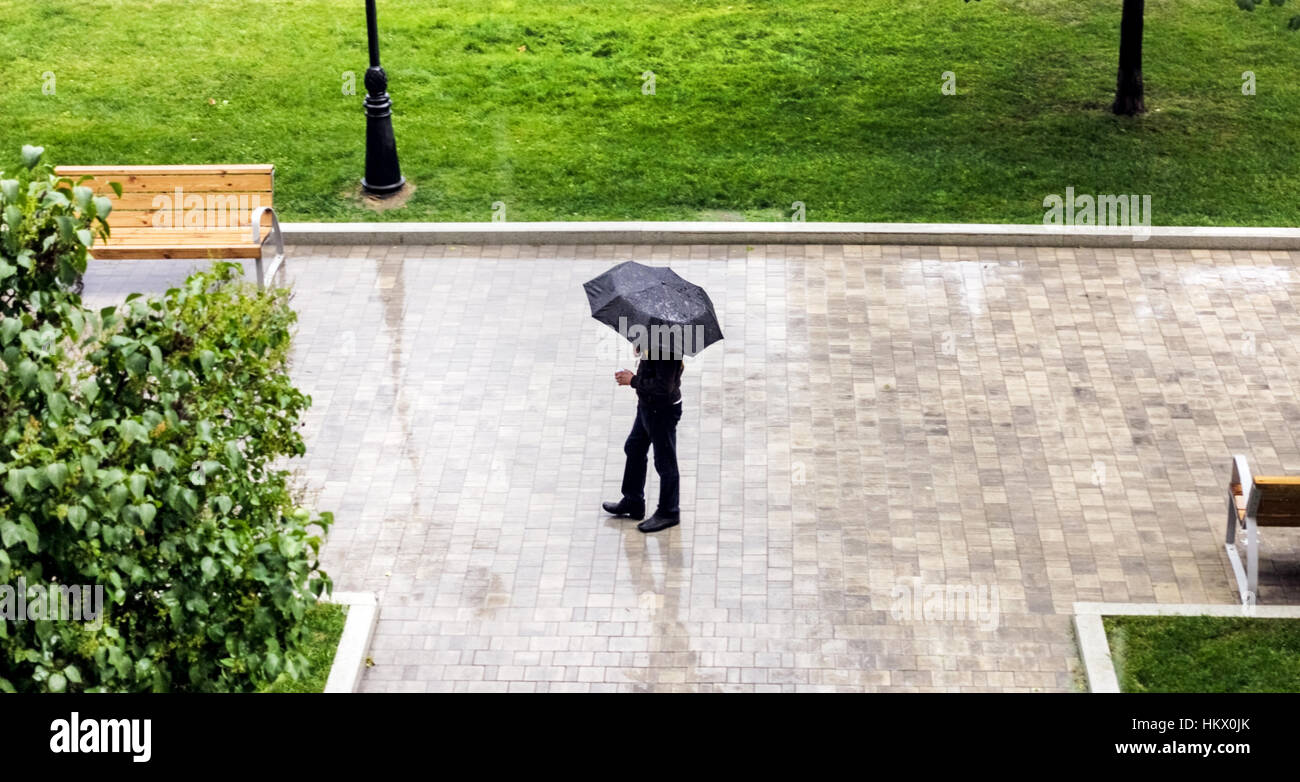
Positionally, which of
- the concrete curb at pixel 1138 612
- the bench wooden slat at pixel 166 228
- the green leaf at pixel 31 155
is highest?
the green leaf at pixel 31 155

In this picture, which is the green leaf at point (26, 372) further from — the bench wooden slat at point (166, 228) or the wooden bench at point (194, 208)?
the bench wooden slat at point (166, 228)

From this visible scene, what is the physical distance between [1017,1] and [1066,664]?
1280 cm

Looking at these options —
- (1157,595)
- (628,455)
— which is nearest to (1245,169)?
(1157,595)

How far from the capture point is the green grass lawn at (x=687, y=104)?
52.5 feet

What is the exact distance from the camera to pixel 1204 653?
31.4ft

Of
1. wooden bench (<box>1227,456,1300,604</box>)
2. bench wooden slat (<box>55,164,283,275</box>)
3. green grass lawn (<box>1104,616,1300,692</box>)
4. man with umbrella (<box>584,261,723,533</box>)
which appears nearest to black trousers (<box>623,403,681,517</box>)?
man with umbrella (<box>584,261,723,533</box>)

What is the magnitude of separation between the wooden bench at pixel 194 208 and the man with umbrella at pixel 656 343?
4.66m

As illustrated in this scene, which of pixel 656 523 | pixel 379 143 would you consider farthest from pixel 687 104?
pixel 656 523

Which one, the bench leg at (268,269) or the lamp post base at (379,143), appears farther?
the lamp post base at (379,143)

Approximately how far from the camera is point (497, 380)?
42.4ft

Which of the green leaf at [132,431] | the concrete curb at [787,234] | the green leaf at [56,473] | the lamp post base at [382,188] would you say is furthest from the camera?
the lamp post base at [382,188]

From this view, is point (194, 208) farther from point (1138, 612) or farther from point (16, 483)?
point (16, 483)

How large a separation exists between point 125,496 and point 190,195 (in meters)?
9.20

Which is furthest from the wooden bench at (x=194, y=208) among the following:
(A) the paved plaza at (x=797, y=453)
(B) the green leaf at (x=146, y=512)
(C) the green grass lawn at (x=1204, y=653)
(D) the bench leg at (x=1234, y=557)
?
(B) the green leaf at (x=146, y=512)
